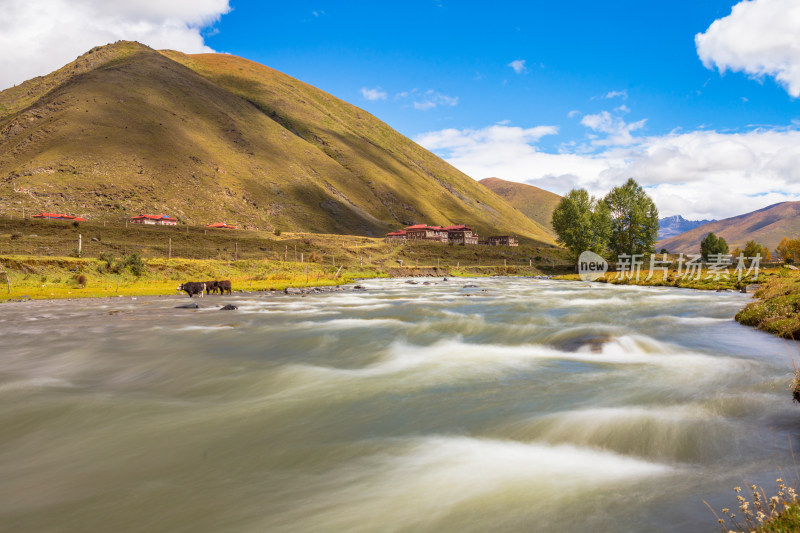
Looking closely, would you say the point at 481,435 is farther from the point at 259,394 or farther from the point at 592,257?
the point at 592,257

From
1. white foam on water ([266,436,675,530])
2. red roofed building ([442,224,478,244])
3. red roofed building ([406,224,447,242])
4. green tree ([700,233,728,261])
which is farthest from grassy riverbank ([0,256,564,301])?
green tree ([700,233,728,261])

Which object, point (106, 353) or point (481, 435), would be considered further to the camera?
point (106, 353)

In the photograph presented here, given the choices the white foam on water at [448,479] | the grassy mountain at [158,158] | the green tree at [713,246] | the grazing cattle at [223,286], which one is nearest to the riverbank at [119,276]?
the grazing cattle at [223,286]

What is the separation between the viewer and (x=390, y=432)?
757 centimetres

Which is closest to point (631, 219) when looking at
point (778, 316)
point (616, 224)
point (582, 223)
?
point (616, 224)

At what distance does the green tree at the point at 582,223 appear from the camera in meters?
86.1

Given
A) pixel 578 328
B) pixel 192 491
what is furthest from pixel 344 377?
pixel 578 328

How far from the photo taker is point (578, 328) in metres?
18.1

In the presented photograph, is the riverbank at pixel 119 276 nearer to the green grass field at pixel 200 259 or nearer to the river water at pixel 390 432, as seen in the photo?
the green grass field at pixel 200 259

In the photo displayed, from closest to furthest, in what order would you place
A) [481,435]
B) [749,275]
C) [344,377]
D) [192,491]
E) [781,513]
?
1. [781,513]
2. [192,491]
3. [481,435]
4. [344,377]
5. [749,275]

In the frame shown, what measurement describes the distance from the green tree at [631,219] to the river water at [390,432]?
75.8 metres

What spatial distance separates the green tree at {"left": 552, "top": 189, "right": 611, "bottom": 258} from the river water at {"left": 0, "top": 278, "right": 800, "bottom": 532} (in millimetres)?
75394

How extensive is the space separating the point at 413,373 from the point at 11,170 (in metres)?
145

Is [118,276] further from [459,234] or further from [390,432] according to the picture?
[459,234]
